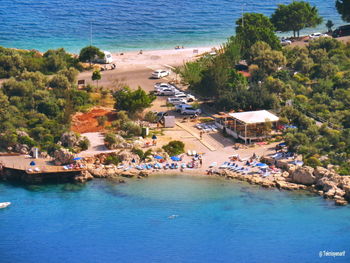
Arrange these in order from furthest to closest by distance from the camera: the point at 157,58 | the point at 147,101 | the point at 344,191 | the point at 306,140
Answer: the point at 157,58 < the point at 147,101 < the point at 306,140 < the point at 344,191

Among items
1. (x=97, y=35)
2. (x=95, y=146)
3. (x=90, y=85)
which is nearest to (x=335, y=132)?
(x=95, y=146)

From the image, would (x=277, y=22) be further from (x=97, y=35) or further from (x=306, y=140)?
(x=306, y=140)

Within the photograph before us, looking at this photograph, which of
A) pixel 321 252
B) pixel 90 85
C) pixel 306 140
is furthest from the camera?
pixel 90 85

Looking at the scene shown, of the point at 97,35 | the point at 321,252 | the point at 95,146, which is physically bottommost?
the point at 321,252

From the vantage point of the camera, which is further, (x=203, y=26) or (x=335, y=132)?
(x=203, y=26)

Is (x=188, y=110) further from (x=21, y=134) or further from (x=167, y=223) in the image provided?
(x=167, y=223)

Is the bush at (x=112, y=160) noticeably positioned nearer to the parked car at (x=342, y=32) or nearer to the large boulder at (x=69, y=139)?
the large boulder at (x=69, y=139)

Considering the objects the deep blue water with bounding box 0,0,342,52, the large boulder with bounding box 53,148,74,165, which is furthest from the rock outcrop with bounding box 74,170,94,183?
the deep blue water with bounding box 0,0,342,52

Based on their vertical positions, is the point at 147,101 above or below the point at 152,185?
above
